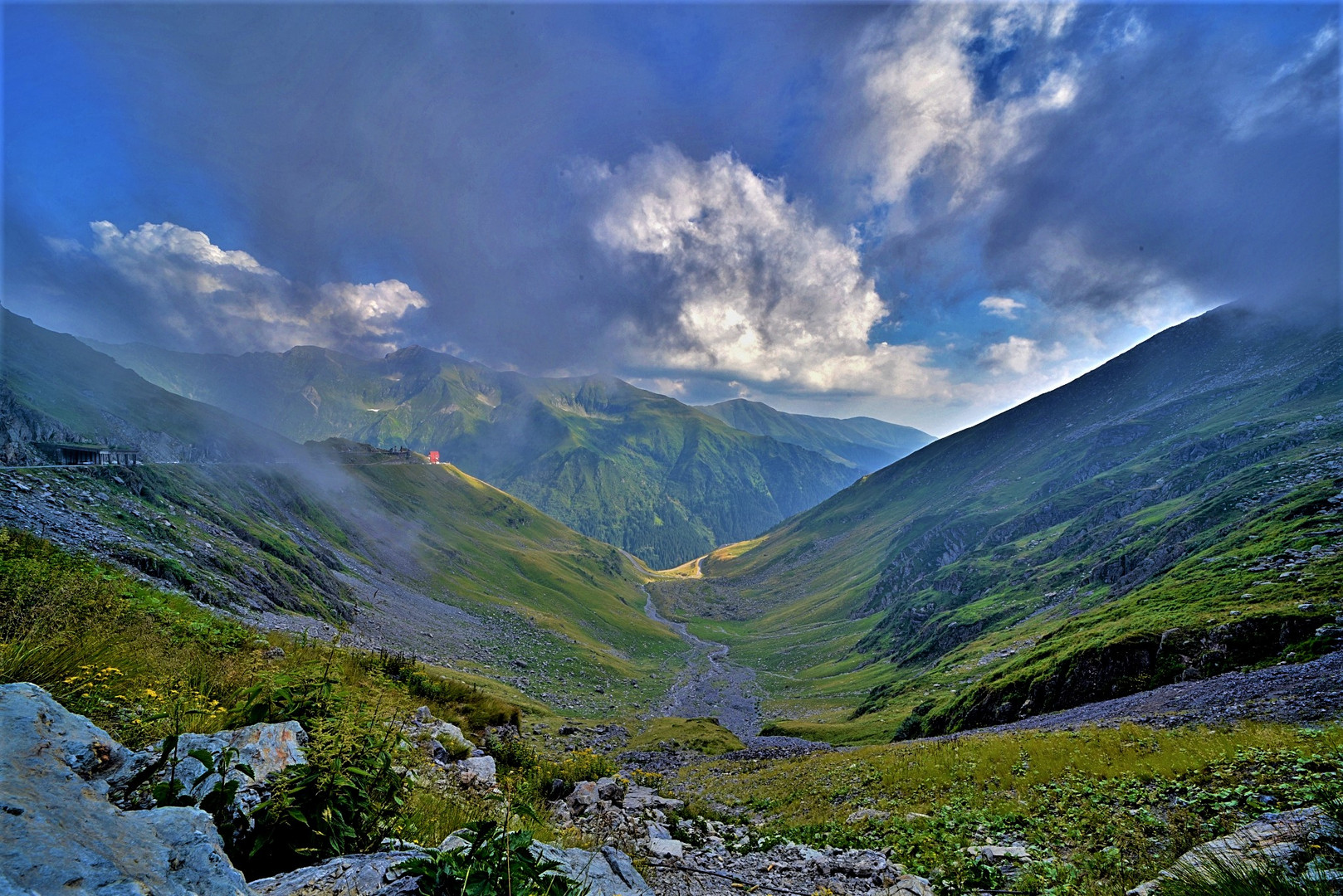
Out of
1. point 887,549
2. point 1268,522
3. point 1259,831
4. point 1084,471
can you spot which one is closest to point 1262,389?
point 1084,471

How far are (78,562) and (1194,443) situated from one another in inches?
7285

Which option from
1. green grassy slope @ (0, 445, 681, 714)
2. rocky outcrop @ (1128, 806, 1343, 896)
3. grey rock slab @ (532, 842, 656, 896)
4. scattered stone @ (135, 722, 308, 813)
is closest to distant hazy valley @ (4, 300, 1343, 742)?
green grassy slope @ (0, 445, 681, 714)

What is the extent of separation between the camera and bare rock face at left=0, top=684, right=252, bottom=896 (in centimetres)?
255

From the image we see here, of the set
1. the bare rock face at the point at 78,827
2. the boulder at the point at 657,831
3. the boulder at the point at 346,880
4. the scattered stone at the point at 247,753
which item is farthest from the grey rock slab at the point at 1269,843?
the scattered stone at the point at 247,753

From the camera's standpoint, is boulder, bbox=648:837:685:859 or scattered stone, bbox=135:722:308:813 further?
boulder, bbox=648:837:685:859

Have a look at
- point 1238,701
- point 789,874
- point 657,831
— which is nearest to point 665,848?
point 657,831

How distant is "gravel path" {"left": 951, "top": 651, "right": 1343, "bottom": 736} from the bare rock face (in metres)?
28.8

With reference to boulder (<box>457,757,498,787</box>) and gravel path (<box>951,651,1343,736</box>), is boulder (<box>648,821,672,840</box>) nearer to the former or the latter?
boulder (<box>457,757,498,787</box>)

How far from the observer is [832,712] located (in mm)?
69875

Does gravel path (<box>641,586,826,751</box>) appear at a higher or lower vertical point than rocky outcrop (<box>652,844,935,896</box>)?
lower

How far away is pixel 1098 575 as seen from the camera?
2744 inches

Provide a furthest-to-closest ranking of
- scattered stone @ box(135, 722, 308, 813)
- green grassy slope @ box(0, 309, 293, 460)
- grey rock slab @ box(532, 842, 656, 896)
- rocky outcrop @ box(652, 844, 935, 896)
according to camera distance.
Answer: green grassy slope @ box(0, 309, 293, 460), rocky outcrop @ box(652, 844, 935, 896), grey rock slab @ box(532, 842, 656, 896), scattered stone @ box(135, 722, 308, 813)

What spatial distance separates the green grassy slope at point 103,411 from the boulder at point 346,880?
328ft

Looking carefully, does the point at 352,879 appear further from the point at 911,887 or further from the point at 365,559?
the point at 365,559
